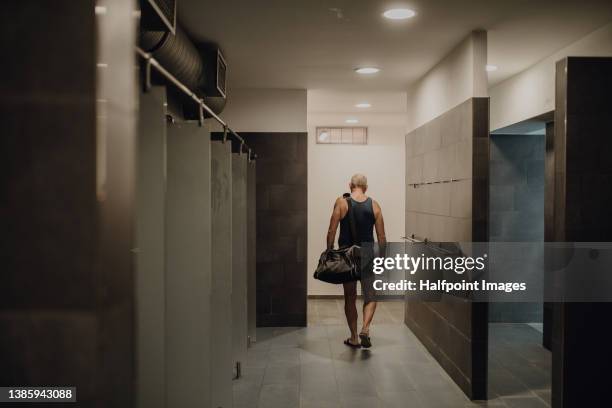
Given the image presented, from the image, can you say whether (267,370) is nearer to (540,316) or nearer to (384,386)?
(384,386)

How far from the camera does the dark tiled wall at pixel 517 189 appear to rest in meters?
5.28

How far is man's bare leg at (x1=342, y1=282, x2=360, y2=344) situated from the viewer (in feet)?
14.2

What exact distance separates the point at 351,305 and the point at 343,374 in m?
0.73

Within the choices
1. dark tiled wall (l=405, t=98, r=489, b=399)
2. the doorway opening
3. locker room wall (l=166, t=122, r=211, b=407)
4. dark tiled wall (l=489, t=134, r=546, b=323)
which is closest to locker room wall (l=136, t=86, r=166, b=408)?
locker room wall (l=166, t=122, r=211, b=407)

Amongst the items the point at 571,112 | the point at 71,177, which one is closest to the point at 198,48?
the point at 571,112

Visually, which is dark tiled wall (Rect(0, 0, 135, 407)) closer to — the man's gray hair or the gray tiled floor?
the gray tiled floor

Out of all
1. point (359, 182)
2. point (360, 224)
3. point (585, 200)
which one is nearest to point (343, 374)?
point (360, 224)

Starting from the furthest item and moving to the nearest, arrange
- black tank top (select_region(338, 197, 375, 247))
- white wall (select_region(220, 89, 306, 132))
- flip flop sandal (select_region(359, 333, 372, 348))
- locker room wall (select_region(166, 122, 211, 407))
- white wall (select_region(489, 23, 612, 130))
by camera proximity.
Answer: white wall (select_region(220, 89, 306, 132)) → flip flop sandal (select_region(359, 333, 372, 348)) → black tank top (select_region(338, 197, 375, 247)) → white wall (select_region(489, 23, 612, 130)) → locker room wall (select_region(166, 122, 211, 407))

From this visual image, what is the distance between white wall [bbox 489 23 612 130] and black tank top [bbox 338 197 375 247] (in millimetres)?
1491

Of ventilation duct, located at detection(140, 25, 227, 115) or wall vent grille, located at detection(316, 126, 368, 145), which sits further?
wall vent grille, located at detection(316, 126, 368, 145)

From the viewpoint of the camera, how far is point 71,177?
1.16m

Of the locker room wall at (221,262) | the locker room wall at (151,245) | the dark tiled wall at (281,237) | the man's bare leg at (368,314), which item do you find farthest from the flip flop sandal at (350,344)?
the locker room wall at (151,245)

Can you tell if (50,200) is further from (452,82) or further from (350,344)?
(350,344)

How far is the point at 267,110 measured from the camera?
5184mm
